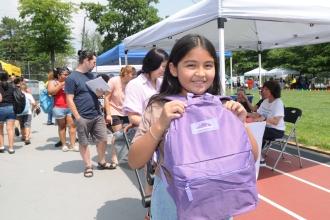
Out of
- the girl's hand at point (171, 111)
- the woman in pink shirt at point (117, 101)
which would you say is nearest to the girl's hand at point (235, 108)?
the girl's hand at point (171, 111)

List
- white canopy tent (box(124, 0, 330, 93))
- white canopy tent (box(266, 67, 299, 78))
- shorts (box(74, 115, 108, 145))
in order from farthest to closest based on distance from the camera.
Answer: white canopy tent (box(266, 67, 299, 78)) → shorts (box(74, 115, 108, 145)) → white canopy tent (box(124, 0, 330, 93))

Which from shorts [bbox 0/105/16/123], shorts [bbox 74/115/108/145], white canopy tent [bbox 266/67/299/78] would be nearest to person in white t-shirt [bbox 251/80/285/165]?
shorts [bbox 74/115/108/145]

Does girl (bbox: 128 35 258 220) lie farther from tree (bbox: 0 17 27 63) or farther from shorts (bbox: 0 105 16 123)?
tree (bbox: 0 17 27 63)

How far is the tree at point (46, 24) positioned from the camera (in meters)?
34.9

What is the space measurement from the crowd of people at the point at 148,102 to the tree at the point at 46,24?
26.8 m

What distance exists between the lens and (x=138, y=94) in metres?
3.67

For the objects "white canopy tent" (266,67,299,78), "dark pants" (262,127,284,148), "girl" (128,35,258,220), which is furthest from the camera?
"white canopy tent" (266,67,299,78)

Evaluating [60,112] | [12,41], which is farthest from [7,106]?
[12,41]

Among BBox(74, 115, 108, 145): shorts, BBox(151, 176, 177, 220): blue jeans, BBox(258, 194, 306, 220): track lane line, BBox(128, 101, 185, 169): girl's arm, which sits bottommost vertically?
BBox(258, 194, 306, 220): track lane line

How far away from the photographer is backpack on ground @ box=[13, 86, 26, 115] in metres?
8.18

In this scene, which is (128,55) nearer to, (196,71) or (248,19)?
(248,19)

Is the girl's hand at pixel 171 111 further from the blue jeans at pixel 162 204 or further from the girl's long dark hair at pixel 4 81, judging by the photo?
the girl's long dark hair at pixel 4 81

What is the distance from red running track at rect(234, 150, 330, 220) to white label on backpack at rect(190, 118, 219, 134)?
9.47 feet

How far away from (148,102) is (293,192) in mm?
3726
